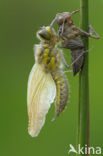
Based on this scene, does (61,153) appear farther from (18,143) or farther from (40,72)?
(40,72)

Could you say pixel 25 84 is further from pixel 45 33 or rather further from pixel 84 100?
pixel 84 100

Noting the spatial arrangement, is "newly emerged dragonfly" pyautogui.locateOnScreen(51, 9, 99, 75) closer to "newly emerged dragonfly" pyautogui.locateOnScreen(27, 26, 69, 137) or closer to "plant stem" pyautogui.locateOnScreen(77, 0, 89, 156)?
"newly emerged dragonfly" pyautogui.locateOnScreen(27, 26, 69, 137)

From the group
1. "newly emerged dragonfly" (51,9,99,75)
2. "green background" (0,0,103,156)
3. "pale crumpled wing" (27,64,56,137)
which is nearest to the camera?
"newly emerged dragonfly" (51,9,99,75)

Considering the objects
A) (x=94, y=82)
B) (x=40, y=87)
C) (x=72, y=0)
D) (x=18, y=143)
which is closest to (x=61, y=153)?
(x=18, y=143)

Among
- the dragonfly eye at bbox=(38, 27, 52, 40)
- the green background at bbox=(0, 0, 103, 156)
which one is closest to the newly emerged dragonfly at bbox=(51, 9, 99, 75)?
the dragonfly eye at bbox=(38, 27, 52, 40)

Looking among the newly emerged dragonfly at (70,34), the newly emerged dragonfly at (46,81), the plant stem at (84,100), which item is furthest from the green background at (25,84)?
the plant stem at (84,100)

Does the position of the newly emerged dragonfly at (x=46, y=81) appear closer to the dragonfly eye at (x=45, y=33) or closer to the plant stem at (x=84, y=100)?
the dragonfly eye at (x=45, y=33)

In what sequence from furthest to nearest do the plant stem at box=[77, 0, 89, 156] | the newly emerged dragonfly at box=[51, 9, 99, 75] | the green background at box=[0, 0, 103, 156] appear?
the green background at box=[0, 0, 103, 156] → the newly emerged dragonfly at box=[51, 9, 99, 75] → the plant stem at box=[77, 0, 89, 156]
